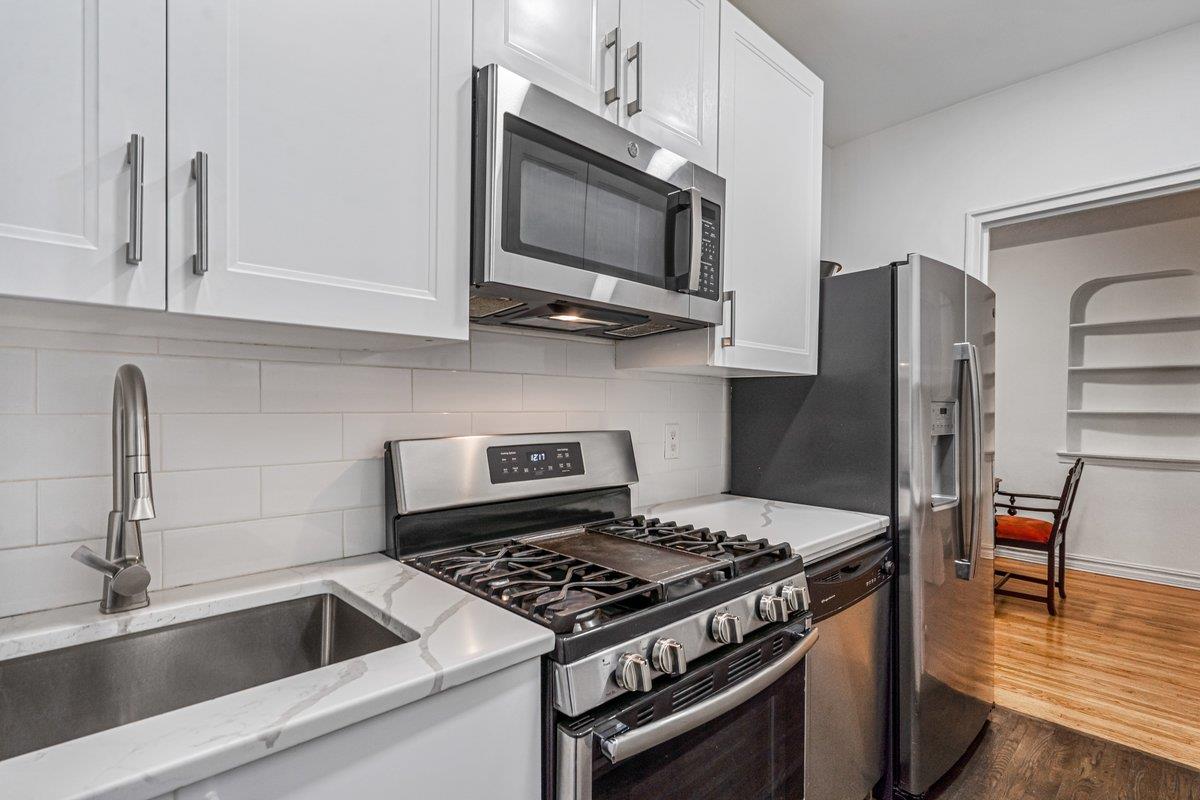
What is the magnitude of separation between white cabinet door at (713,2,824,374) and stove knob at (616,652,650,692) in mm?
923

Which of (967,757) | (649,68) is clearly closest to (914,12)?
(649,68)

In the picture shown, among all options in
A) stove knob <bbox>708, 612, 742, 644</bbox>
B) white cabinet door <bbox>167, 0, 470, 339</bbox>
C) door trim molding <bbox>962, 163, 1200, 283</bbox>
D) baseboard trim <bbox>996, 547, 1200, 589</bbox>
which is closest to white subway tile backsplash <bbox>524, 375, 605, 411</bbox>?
white cabinet door <bbox>167, 0, 470, 339</bbox>

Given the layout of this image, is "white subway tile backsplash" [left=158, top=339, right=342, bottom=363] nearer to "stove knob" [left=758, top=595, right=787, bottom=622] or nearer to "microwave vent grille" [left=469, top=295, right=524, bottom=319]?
"microwave vent grille" [left=469, top=295, right=524, bottom=319]

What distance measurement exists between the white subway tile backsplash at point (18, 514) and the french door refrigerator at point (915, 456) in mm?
1970

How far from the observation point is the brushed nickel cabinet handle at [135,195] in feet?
2.55

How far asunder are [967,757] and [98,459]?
8.58ft

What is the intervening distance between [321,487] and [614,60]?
3.68 ft

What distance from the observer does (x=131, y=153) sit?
78 centimetres

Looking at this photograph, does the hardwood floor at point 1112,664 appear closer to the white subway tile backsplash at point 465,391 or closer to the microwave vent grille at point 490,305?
the white subway tile backsplash at point 465,391

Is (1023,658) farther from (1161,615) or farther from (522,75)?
(522,75)

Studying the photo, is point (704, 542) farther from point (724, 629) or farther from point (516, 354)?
point (516, 354)

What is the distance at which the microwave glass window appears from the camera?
3.85 feet

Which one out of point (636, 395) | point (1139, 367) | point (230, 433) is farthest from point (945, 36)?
point (1139, 367)

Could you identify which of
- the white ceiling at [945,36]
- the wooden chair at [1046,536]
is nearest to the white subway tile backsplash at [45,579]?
the white ceiling at [945,36]
